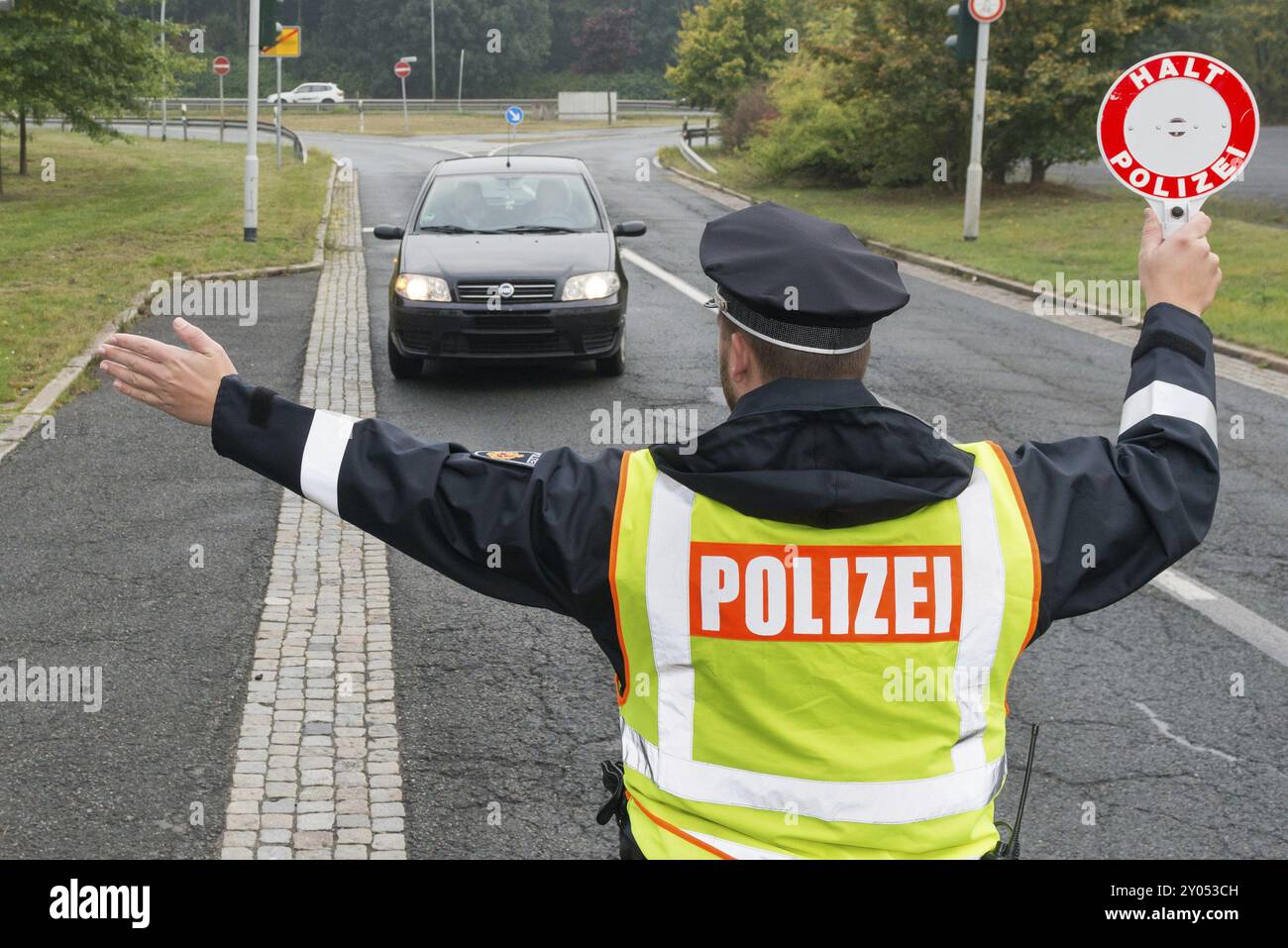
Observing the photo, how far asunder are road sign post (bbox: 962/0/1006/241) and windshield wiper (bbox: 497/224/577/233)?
12012 mm

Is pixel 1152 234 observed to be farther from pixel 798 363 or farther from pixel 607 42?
pixel 607 42

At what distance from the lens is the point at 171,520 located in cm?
790

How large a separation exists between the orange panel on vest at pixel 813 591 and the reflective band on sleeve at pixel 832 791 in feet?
0.66

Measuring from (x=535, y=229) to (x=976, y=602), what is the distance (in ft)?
36.4

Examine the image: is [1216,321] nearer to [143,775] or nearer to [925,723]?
[143,775]

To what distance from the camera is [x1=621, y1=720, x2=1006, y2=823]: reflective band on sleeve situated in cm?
213

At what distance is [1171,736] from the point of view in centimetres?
539

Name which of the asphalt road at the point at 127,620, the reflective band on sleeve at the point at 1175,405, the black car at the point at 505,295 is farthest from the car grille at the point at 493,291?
the reflective band on sleeve at the point at 1175,405

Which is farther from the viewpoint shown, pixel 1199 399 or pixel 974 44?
pixel 974 44

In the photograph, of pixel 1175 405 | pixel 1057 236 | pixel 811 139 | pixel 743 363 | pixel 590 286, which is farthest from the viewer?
pixel 811 139

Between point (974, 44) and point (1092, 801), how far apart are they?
2075 centimetres

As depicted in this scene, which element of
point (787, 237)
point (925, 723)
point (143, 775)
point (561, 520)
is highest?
point (787, 237)

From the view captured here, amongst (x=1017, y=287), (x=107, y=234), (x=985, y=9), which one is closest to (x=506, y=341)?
(x=1017, y=287)

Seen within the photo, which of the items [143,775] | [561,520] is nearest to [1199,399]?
[561,520]
